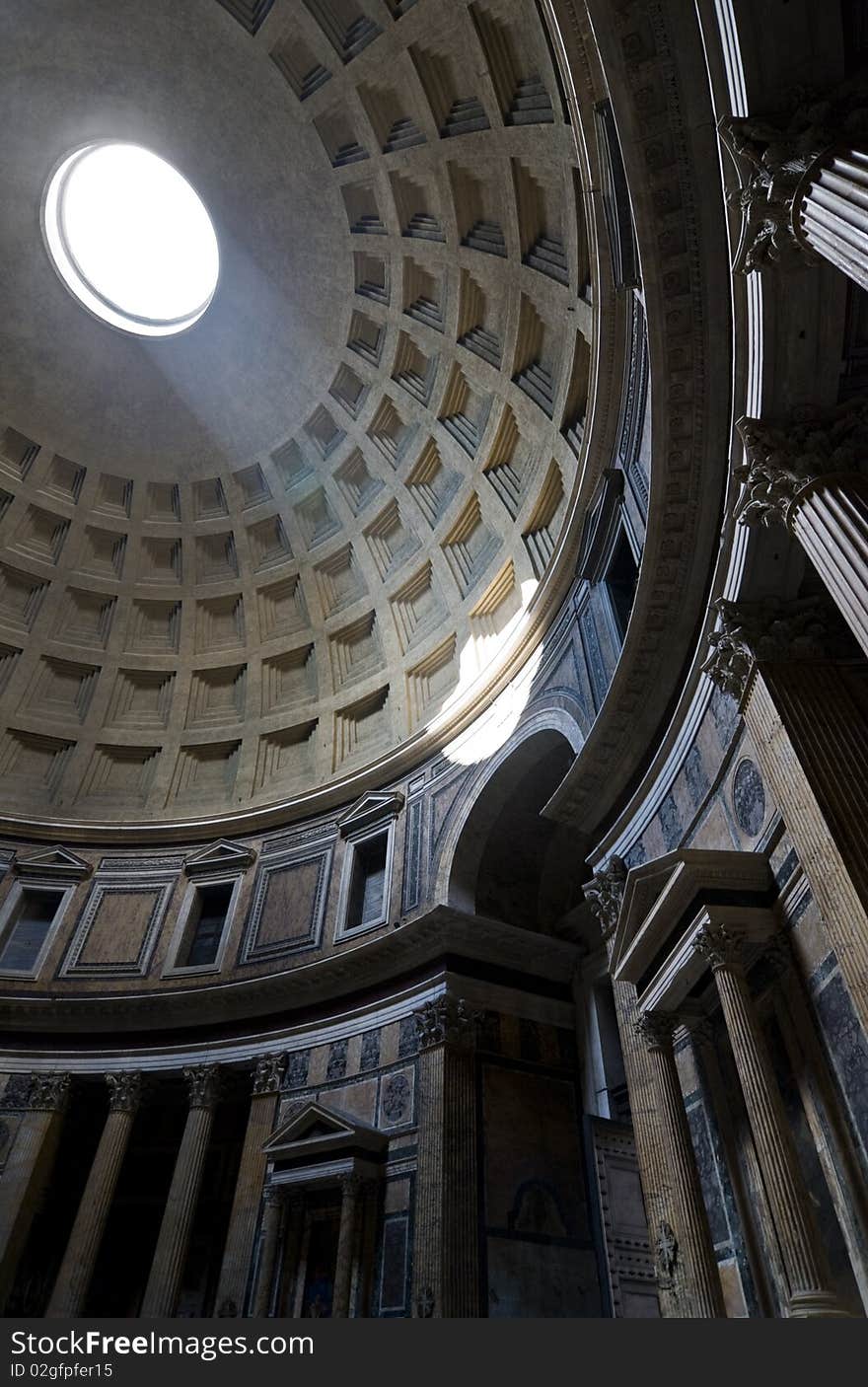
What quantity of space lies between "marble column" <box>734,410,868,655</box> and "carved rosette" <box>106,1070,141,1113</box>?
1403cm

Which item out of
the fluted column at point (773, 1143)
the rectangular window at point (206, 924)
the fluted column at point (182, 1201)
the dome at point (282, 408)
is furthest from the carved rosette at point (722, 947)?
the rectangular window at point (206, 924)

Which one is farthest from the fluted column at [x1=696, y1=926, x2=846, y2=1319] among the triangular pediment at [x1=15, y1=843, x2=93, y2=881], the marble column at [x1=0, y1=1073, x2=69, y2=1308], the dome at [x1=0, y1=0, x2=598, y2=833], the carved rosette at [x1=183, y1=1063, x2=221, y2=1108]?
the triangular pediment at [x1=15, y1=843, x2=93, y2=881]

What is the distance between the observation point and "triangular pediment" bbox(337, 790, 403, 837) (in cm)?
1631

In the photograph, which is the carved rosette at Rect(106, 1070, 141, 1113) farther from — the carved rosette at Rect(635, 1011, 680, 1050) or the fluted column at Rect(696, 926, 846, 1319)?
the fluted column at Rect(696, 926, 846, 1319)

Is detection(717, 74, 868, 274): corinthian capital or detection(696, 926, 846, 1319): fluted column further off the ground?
detection(717, 74, 868, 274): corinthian capital

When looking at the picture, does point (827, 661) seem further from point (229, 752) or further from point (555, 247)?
point (229, 752)

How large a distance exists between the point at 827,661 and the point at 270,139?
16.5 meters

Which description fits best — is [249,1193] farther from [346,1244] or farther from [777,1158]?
[777,1158]

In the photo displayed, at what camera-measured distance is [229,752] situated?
20.7 m

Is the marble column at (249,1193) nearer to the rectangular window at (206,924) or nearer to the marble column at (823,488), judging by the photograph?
the rectangular window at (206,924)

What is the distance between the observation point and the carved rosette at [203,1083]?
14.0 meters

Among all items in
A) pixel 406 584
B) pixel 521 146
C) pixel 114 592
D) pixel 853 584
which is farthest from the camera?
pixel 114 592

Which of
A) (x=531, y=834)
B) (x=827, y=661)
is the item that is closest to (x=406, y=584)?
(x=531, y=834)

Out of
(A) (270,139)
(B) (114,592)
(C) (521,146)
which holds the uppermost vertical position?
(A) (270,139)
